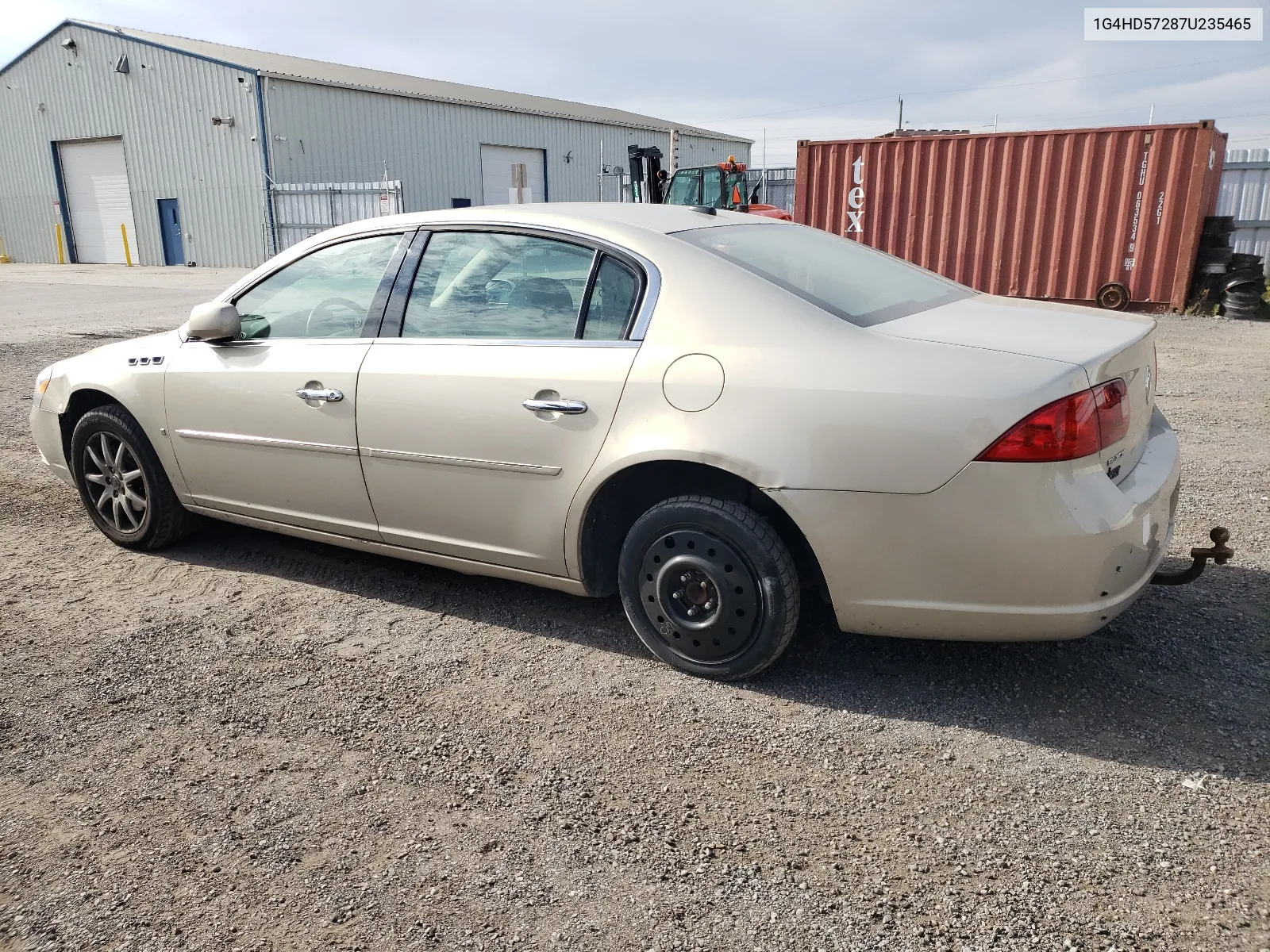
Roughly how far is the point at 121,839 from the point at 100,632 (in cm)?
144

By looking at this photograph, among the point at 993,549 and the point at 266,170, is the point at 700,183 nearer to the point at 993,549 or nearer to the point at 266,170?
the point at 266,170

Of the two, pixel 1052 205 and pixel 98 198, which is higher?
pixel 98 198

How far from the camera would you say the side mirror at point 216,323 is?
3891 mm

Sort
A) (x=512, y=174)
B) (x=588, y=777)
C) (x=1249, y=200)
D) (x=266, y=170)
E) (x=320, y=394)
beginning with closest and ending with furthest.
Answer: (x=588, y=777)
(x=320, y=394)
(x=1249, y=200)
(x=266, y=170)
(x=512, y=174)

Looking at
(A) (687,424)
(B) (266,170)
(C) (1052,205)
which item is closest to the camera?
(A) (687,424)

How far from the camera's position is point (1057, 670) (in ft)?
10.6

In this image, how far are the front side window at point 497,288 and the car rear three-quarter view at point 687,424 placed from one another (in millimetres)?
10

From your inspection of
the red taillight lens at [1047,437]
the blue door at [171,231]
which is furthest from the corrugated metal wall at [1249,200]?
the blue door at [171,231]

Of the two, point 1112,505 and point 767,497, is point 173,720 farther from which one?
point 1112,505

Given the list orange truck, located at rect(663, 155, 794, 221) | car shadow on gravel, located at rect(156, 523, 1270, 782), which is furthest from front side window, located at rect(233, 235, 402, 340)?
orange truck, located at rect(663, 155, 794, 221)

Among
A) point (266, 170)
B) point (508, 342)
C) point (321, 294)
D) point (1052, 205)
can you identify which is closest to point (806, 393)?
point (508, 342)

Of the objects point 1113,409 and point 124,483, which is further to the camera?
point 124,483

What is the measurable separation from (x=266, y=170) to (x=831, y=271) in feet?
86.8

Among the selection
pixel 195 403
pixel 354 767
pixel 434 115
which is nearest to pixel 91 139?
pixel 434 115
